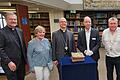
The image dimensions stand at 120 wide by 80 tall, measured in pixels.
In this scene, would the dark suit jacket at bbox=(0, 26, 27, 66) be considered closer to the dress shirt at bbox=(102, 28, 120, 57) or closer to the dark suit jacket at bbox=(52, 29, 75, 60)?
the dark suit jacket at bbox=(52, 29, 75, 60)

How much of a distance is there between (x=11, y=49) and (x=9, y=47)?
0.04 m

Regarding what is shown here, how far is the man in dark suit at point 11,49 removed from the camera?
285 cm

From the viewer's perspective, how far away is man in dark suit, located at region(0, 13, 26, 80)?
2.85 m

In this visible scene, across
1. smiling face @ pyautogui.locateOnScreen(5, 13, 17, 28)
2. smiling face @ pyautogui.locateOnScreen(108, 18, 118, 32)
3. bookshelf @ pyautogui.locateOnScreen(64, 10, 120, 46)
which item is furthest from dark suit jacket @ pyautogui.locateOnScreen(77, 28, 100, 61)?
bookshelf @ pyautogui.locateOnScreen(64, 10, 120, 46)

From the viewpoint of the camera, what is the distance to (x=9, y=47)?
2936 millimetres

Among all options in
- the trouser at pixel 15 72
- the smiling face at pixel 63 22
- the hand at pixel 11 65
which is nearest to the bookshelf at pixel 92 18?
the smiling face at pixel 63 22

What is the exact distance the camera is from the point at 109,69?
3877 millimetres

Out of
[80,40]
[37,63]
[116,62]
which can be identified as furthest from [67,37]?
[116,62]

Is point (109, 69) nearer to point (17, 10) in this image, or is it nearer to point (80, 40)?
point (80, 40)

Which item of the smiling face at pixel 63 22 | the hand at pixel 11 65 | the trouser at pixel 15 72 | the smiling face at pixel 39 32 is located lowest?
the trouser at pixel 15 72

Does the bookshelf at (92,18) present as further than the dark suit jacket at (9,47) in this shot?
Yes

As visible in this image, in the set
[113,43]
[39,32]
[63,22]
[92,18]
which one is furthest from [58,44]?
[92,18]

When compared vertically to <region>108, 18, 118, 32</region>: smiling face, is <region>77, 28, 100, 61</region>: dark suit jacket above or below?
below

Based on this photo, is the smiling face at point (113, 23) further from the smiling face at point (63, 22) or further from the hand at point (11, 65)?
the hand at point (11, 65)
